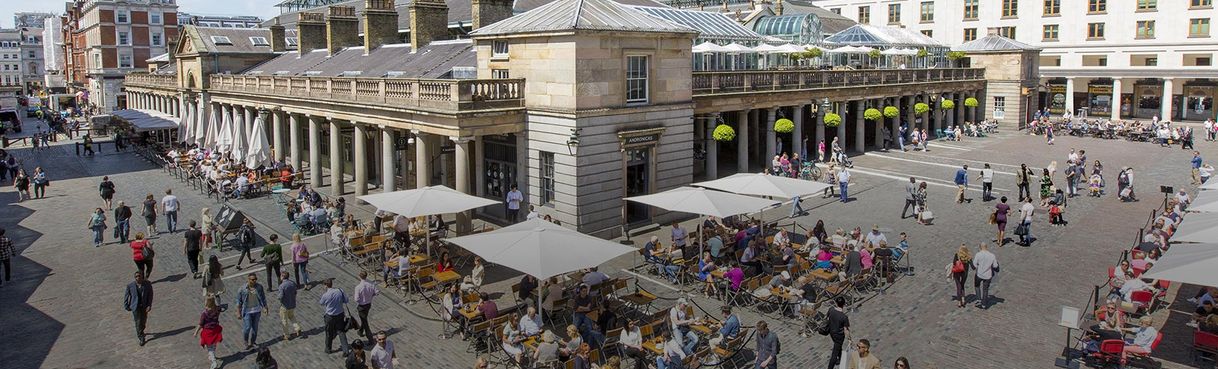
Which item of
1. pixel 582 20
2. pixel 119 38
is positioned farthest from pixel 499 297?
pixel 119 38

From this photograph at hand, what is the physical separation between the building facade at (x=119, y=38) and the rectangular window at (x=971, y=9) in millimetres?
87626

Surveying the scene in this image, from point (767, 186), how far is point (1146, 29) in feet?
197

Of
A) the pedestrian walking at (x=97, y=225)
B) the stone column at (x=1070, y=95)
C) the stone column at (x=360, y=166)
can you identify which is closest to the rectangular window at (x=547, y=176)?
the stone column at (x=360, y=166)

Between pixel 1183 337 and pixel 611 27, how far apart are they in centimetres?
1596

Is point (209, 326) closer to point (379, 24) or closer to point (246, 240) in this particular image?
point (246, 240)

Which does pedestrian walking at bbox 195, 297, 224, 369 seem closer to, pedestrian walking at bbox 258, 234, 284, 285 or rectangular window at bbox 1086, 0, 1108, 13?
pedestrian walking at bbox 258, 234, 284, 285

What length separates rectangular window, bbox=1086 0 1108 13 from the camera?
226ft

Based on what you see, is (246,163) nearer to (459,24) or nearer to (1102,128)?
(459,24)

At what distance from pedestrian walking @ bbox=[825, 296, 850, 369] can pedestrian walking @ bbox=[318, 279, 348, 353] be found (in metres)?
8.95

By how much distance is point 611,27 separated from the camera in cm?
2469

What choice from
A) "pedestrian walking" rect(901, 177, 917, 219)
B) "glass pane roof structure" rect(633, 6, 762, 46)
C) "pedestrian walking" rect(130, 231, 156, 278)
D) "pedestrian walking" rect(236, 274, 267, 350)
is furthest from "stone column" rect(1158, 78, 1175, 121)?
"pedestrian walking" rect(130, 231, 156, 278)

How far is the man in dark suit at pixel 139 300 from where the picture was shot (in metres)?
16.2

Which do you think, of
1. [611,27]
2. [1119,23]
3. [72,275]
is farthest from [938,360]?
[1119,23]

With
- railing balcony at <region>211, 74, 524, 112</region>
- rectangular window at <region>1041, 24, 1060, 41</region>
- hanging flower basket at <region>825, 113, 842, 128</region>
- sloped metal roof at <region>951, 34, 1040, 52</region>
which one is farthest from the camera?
rectangular window at <region>1041, 24, 1060, 41</region>
